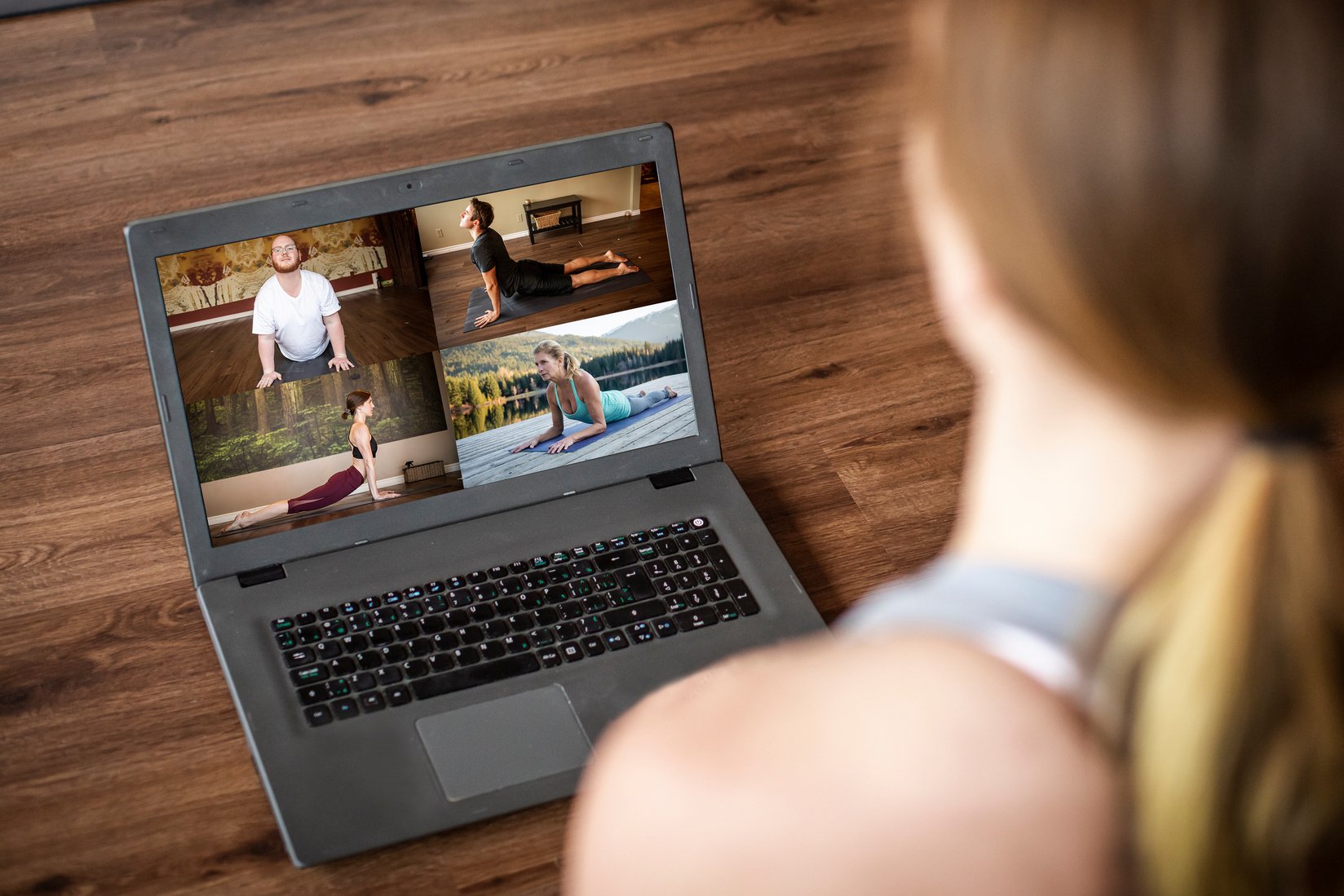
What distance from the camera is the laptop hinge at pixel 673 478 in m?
0.93

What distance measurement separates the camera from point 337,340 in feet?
2.82

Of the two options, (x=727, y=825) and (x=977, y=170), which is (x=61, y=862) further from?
(x=977, y=170)

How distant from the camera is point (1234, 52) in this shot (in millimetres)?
320

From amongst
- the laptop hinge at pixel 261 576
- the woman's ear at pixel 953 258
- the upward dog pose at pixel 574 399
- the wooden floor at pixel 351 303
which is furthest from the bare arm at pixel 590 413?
the woman's ear at pixel 953 258

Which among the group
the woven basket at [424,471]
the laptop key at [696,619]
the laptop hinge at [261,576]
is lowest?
the laptop key at [696,619]

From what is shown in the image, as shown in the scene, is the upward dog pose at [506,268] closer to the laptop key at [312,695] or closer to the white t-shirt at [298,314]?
the white t-shirt at [298,314]

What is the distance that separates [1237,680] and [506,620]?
545mm

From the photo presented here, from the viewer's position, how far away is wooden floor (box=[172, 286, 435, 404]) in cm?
84

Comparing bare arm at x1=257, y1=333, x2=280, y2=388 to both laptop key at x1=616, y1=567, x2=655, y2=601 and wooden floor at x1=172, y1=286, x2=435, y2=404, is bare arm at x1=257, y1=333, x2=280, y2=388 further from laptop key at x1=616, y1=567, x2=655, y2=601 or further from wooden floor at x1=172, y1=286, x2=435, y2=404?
laptop key at x1=616, y1=567, x2=655, y2=601

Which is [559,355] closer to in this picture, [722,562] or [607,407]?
[607,407]

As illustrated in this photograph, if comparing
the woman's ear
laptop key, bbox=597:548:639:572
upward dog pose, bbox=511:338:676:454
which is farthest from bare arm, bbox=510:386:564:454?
the woman's ear

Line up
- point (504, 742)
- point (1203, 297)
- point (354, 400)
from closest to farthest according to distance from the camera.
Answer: point (1203, 297) < point (504, 742) < point (354, 400)

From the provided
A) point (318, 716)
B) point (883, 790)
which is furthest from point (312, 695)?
point (883, 790)

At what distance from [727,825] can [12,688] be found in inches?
25.1
